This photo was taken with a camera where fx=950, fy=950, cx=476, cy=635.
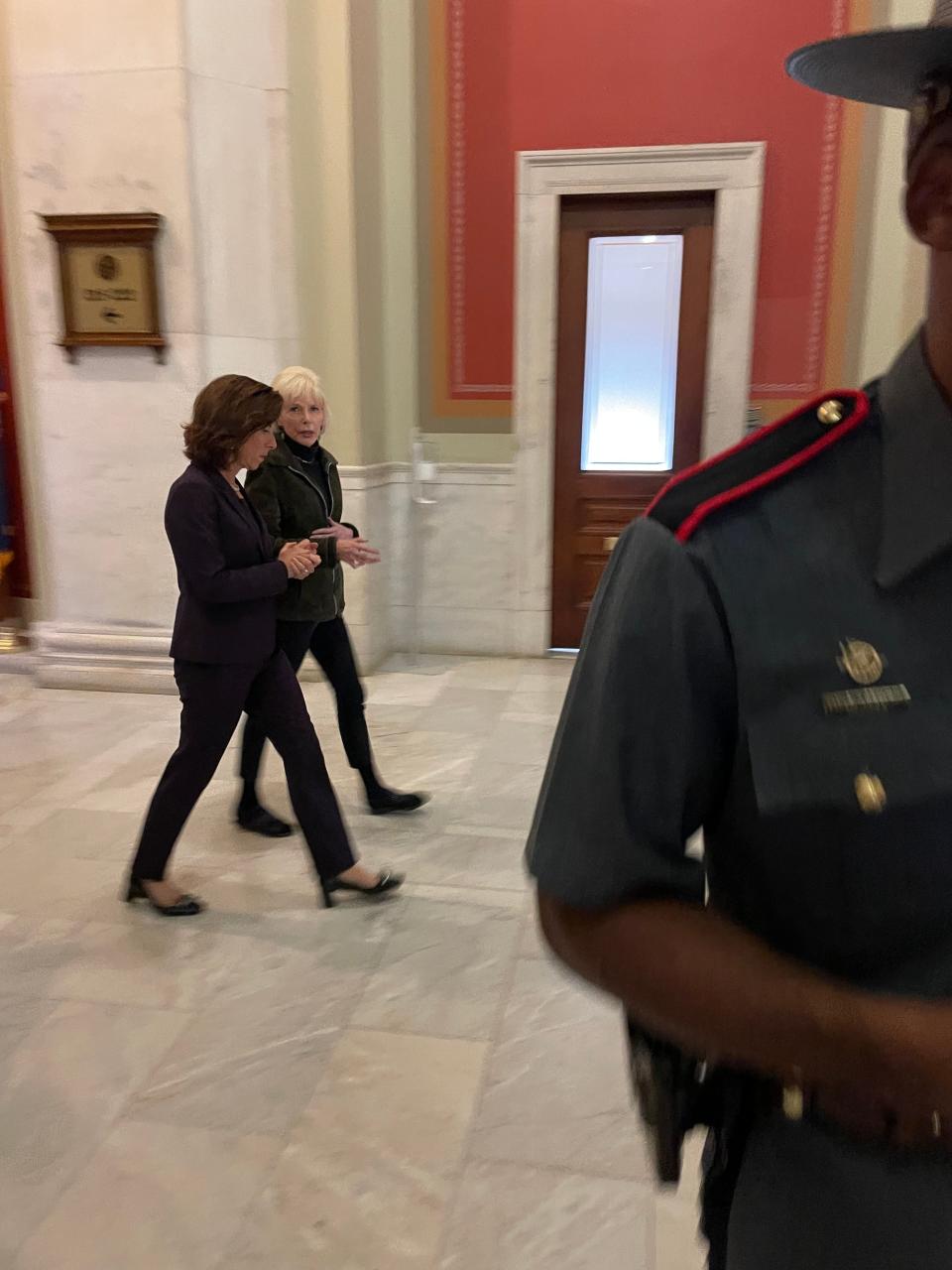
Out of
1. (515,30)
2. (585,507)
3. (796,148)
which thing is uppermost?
(515,30)

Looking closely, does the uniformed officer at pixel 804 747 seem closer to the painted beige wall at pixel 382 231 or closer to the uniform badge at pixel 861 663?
the uniform badge at pixel 861 663

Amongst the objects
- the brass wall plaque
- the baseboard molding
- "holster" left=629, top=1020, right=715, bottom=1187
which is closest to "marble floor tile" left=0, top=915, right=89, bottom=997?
"holster" left=629, top=1020, right=715, bottom=1187

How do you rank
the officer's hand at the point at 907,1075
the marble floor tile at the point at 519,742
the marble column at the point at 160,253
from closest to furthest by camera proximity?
the officer's hand at the point at 907,1075, the marble floor tile at the point at 519,742, the marble column at the point at 160,253

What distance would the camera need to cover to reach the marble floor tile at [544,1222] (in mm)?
1657

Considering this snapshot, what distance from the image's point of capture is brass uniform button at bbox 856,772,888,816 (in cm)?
60

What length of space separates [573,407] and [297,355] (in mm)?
1525

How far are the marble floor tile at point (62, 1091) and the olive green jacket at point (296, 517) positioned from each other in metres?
1.19

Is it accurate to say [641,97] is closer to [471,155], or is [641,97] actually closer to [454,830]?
[471,155]

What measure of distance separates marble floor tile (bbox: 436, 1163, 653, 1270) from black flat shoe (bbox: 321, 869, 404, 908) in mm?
1046

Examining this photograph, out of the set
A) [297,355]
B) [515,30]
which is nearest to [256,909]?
[297,355]

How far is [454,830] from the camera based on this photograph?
3.33m

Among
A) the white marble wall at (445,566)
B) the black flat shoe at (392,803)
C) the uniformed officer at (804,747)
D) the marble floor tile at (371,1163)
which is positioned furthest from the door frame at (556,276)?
the uniformed officer at (804,747)

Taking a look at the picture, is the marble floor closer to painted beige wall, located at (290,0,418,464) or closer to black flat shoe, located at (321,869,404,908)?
black flat shoe, located at (321,869,404,908)

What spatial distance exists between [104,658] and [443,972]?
318 cm
